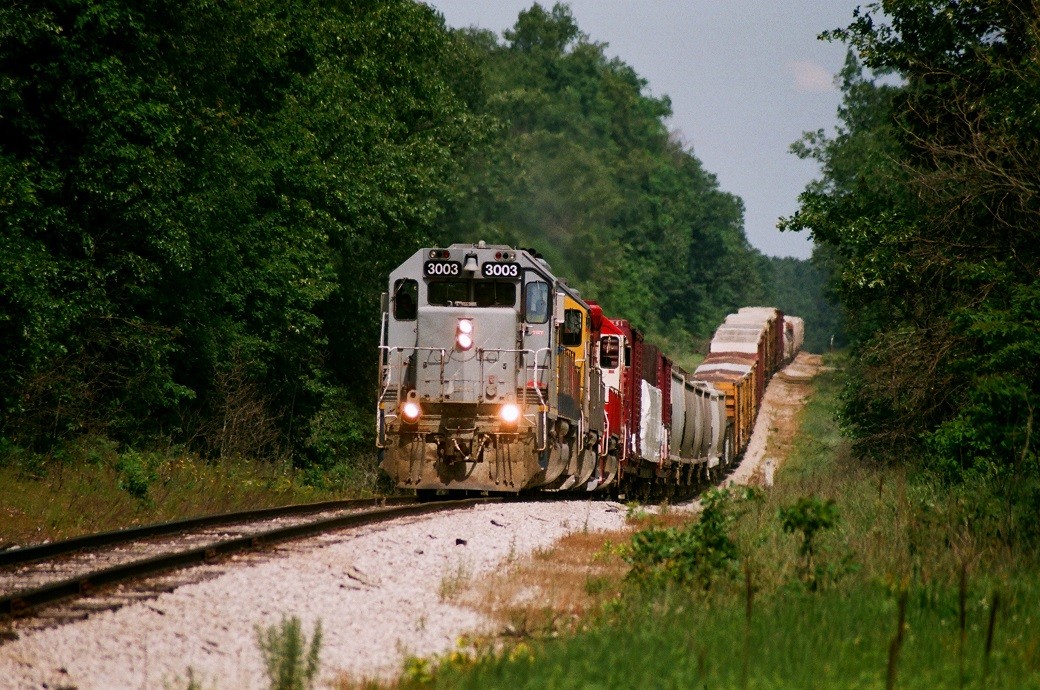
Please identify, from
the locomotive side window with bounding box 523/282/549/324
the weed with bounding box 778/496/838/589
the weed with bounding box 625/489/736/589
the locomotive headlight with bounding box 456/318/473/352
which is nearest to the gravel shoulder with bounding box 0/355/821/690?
the weed with bounding box 625/489/736/589

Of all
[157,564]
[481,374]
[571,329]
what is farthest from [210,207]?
[157,564]

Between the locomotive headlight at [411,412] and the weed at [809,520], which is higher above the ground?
the locomotive headlight at [411,412]

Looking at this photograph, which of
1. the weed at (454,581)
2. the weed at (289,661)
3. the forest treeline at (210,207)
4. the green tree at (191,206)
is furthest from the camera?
the forest treeline at (210,207)

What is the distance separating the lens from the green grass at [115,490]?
14.6m

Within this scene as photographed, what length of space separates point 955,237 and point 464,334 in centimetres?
1148

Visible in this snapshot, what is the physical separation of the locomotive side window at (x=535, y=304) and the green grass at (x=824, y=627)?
7.52m

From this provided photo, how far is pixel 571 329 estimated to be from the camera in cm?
2095

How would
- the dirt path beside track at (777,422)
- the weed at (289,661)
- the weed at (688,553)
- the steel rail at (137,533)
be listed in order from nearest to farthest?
the weed at (289,661) → the weed at (688,553) → the steel rail at (137,533) → the dirt path beside track at (777,422)

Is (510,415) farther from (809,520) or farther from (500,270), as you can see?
(809,520)

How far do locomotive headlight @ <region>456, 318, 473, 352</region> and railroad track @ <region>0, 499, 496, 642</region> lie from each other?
3990 millimetres

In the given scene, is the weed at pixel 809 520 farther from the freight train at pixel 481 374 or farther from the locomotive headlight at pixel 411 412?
the locomotive headlight at pixel 411 412

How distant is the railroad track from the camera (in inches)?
327

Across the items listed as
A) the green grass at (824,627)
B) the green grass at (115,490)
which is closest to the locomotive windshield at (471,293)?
the green grass at (115,490)

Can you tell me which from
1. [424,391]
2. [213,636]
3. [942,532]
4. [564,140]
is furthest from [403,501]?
[564,140]
